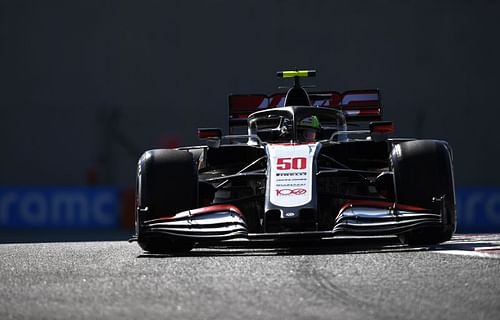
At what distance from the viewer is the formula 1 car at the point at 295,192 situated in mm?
8141

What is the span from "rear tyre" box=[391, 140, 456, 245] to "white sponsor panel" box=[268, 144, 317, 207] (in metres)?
0.76

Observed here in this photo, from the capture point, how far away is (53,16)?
22.4 meters

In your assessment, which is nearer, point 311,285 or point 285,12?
point 311,285

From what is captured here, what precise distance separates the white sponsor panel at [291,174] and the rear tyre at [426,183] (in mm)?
755

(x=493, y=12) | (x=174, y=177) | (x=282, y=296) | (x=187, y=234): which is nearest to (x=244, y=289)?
(x=282, y=296)

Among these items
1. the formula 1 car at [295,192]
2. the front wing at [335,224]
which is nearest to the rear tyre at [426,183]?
the formula 1 car at [295,192]

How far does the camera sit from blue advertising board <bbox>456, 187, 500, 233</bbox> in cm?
1664

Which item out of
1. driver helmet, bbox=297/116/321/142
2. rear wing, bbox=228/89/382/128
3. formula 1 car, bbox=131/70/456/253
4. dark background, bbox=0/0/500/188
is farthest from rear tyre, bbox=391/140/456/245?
dark background, bbox=0/0/500/188

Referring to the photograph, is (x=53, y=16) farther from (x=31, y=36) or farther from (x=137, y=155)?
(x=137, y=155)

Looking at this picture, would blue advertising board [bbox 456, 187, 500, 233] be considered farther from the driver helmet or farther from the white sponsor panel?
the white sponsor panel

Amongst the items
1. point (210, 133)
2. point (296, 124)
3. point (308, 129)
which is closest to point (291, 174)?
point (210, 133)

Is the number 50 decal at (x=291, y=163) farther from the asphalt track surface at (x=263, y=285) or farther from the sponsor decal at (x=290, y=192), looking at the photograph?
the asphalt track surface at (x=263, y=285)

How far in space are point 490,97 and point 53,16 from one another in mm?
9305

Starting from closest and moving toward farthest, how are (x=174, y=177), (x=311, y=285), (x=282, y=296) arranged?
(x=282, y=296), (x=311, y=285), (x=174, y=177)
